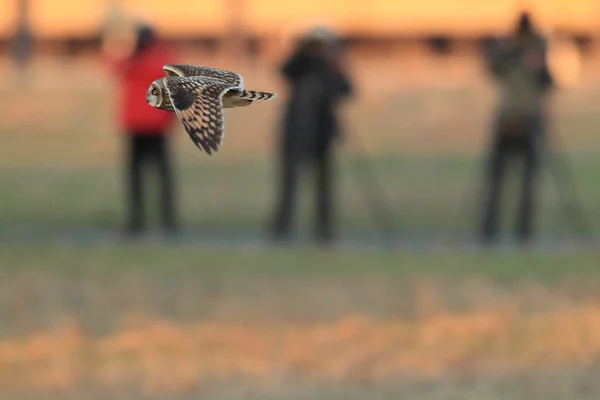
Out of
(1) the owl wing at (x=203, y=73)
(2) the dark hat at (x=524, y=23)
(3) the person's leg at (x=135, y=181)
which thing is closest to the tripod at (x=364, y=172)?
(3) the person's leg at (x=135, y=181)

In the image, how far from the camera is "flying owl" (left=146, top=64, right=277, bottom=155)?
2402 millimetres

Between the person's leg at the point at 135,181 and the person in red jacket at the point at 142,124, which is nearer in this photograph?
the person in red jacket at the point at 142,124

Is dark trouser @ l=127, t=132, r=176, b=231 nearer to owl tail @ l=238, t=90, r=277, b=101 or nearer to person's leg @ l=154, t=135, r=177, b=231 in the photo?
person's leg @ l=154, t=135, r=177, b=231

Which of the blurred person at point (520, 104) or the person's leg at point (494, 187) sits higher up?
the blurred person at point (520, 104)

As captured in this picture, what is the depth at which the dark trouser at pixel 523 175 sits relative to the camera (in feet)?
41.3

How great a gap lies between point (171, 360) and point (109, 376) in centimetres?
54

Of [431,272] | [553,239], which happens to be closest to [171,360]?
[431,272]

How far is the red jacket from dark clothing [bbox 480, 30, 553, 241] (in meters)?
2.63

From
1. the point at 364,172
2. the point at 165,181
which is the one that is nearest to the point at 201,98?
the point at 165,181

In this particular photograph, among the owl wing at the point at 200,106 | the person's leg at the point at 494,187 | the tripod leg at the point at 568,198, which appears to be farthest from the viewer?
the tripod leg at the point at 568,198

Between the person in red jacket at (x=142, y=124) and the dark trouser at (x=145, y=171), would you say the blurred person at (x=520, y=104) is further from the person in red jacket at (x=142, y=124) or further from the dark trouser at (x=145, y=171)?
the dark trouser at (x=145, y=171)

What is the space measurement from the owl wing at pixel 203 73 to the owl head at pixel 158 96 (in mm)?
29

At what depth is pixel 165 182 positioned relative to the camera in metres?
13.0

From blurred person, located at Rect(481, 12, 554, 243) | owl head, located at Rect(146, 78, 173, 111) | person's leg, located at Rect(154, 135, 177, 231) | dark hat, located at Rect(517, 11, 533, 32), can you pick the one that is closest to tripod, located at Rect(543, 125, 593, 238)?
blurred person, located at Rect(481, 12, 554, 243)
